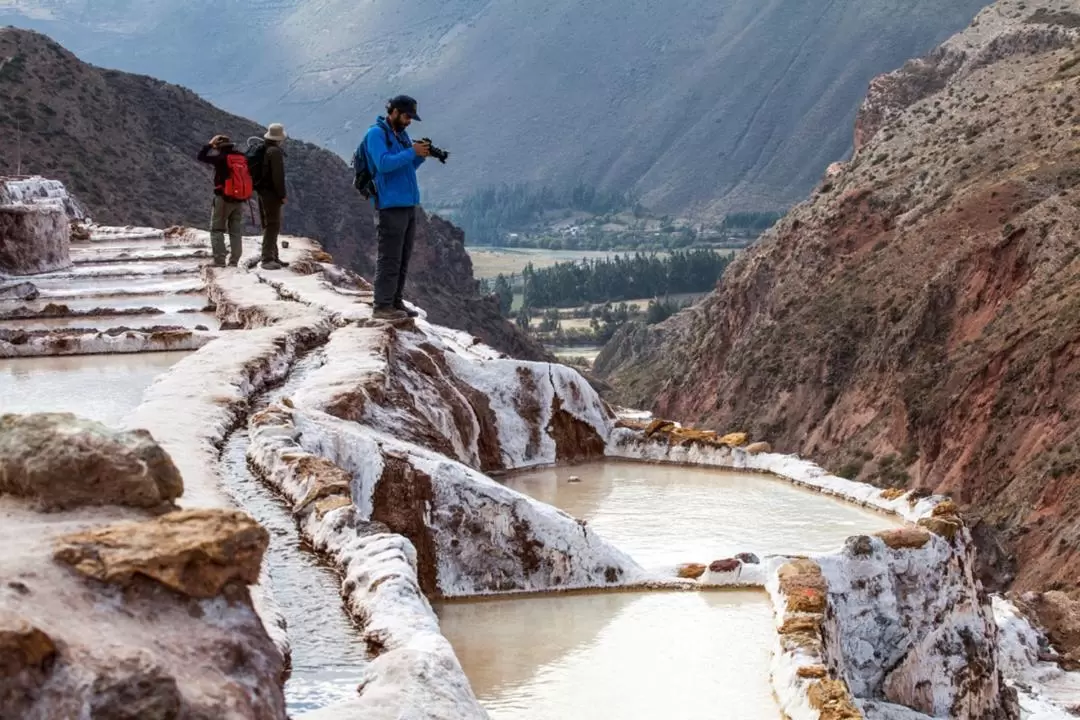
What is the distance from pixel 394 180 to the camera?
11969 millimetres

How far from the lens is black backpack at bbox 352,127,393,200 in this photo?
11844 mm

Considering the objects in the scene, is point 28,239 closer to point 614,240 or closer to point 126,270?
point 126,270

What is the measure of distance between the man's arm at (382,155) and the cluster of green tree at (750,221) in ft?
486

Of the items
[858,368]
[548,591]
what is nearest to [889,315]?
[858,368]

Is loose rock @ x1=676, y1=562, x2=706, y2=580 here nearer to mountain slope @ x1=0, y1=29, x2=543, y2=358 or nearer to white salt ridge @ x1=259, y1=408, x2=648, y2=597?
white salt ridge @ x1=259, y1=408, x2=648, y2=597

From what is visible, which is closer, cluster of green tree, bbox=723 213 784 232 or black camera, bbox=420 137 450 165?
black camera, bbox=420 137 450 165

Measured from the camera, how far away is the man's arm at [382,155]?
1164 centimetres

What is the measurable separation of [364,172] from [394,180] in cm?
21

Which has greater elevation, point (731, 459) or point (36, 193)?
point (36, 193)

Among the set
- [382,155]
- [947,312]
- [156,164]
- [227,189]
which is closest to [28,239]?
[227,189]

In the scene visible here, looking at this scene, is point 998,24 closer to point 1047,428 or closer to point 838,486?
point 1047,428

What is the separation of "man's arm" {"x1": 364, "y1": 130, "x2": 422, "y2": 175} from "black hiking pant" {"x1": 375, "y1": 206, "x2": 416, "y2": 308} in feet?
1.54

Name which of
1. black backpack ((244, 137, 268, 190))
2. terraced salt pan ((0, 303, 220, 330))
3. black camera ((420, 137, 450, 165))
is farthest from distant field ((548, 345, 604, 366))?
black camera ((420, 137, 450, 165))

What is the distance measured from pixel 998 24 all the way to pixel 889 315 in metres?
28.3
